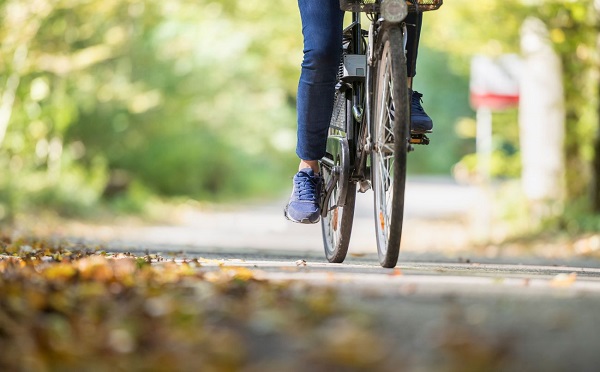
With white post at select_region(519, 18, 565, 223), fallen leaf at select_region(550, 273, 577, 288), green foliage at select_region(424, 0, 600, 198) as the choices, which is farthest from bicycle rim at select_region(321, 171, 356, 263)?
white post at select_region(519, 18, 565, 223)

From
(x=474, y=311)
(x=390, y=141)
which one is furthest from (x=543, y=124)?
(x=474, y=311)

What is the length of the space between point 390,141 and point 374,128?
24 cm

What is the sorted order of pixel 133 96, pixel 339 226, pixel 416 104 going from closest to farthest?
pixel 416 104, pixel 339 226, pixel 133 96

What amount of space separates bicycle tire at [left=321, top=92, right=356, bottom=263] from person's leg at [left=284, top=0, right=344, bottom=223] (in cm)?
14

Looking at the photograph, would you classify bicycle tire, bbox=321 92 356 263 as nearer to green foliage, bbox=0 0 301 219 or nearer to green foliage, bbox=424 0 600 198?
green foliage, bbox=424 0 600 198

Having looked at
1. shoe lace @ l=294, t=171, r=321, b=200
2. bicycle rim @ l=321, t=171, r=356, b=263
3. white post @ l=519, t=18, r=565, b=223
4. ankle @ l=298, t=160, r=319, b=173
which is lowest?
bicycle rim @ l=321, t=171, r=356, b=263

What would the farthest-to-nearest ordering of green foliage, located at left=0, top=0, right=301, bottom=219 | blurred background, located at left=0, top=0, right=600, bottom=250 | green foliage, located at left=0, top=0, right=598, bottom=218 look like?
green foliage, located at left=0, top=0, right=301, bottom=219 → green foliage, located at left=0, top=0, right=598, bottom=218 → blurred background, located at left=0, top=0, right=600, bottom=250

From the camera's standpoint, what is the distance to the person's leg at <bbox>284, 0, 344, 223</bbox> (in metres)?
5.66

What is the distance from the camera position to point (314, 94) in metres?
5.82

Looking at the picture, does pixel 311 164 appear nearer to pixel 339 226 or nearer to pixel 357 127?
pixel 357 127

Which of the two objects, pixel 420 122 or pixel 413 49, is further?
pixel 413 49

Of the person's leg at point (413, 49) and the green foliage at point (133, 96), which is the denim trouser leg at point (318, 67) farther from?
the green foliage at point (133, 96)

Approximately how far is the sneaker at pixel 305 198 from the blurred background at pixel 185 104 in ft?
19.3

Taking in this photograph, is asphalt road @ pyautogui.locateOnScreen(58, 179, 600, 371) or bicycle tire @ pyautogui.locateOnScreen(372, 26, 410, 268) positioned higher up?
bicycle tire @ pyautogui.locateOnScreen(372, 26, 410, 268)
